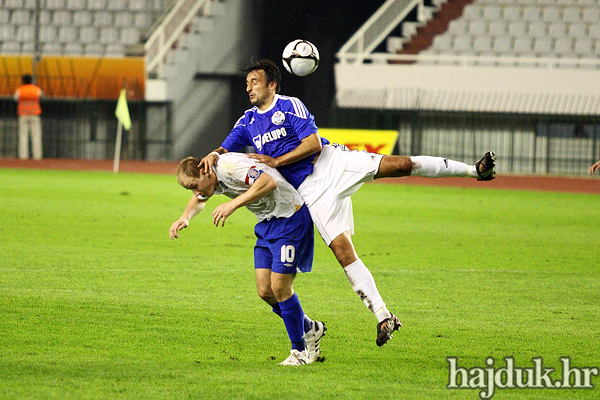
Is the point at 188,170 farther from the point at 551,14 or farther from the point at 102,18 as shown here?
the point at 102,18

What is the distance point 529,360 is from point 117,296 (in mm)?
3582

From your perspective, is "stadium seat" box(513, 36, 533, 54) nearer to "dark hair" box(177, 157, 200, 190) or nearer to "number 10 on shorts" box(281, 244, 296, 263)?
"number 10 on shorts" box(281, 244, 296, 263)

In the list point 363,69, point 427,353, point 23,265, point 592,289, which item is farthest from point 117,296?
point 363,69

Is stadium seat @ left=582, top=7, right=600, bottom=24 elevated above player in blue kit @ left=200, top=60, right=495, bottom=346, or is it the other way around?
stadium seat @ left=582, top=7, right=600, bottom=24

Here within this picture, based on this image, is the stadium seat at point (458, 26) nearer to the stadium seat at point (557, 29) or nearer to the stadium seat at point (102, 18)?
the stadium seat at point (557, 29)

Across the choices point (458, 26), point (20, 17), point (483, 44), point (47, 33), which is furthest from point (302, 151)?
point (20, 17)

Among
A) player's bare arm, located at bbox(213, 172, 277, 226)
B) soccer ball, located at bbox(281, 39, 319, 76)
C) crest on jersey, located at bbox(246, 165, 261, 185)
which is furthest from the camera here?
soccer ball, located at bbox(281, 39, 319, 76)

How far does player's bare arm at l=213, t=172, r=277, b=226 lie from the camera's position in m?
5.27

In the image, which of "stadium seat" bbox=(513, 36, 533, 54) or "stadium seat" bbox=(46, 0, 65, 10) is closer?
"stadium seat" bbox=(513, 36, 533, 54)

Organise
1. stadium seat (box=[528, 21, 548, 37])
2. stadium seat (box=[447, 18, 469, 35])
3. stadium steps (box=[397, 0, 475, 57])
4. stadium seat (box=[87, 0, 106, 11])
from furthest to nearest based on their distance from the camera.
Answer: stadium seat (box=[87, 0, 106, 11])
stadium steps (box=[397, 0, 475, 57])
stadium seat (box=[447, 18, 469, 35])
stadium seat (box=[528, 21, 548, 37])

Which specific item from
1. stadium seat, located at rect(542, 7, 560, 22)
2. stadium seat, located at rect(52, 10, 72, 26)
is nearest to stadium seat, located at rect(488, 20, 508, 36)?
stadium seat, located at rect(542, 7, 560, 22)

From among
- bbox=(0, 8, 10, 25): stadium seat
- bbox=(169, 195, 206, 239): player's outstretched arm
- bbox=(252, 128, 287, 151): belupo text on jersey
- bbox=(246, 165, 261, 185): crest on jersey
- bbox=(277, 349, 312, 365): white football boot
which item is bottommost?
bbox=(277, 349, 312, 365): white football boot

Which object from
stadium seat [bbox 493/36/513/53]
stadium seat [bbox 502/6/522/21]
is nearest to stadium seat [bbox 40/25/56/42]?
stadium seat [bbox 493/36/513/53]

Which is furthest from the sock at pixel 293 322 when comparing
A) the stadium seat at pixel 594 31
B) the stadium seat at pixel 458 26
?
the stadium seat at pixel 458 26
